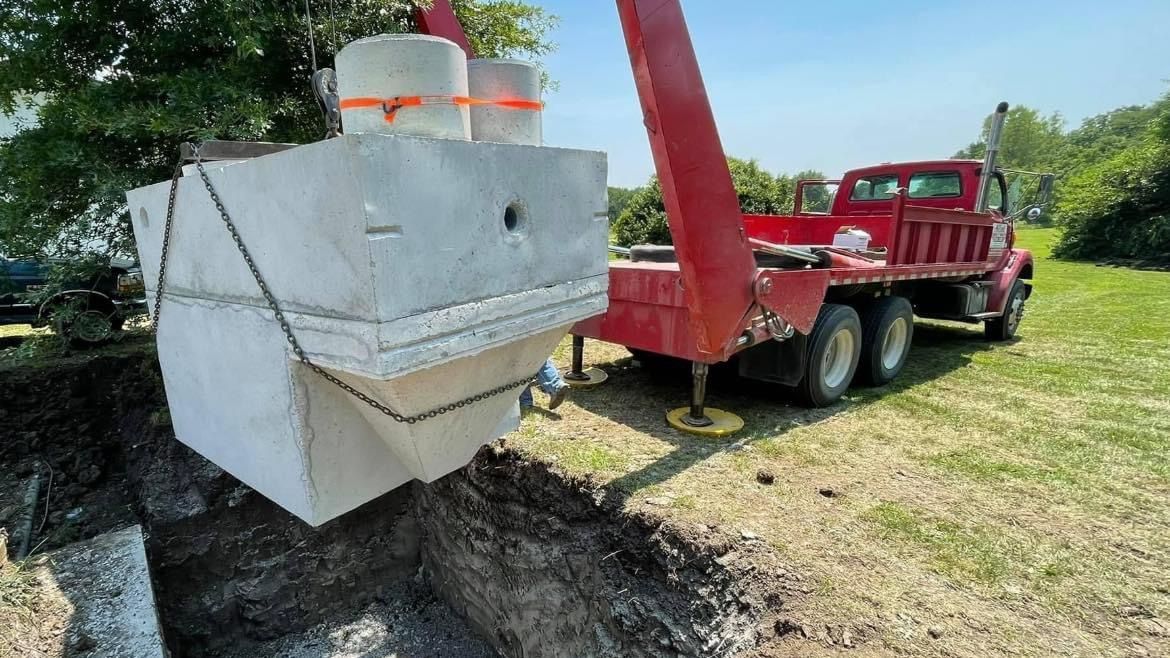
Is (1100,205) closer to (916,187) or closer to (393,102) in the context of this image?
(916,187)

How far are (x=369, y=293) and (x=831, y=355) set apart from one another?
4157mm

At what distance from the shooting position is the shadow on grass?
3.54 meters

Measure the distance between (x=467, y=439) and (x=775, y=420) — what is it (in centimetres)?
276

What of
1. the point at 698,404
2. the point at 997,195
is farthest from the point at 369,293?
the point at 997,195

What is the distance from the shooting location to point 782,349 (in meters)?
4.28

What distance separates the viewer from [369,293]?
144cm

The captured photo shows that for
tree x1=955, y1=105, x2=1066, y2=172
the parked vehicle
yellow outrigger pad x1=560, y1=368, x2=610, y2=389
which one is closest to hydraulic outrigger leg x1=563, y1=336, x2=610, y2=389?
yellow outrigger pad x1=560, y1=368, x2=610, y2=389

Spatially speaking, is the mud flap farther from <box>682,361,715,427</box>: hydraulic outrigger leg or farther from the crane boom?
the crane boom

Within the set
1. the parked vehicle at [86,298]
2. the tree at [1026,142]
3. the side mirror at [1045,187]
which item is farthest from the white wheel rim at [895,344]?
the tree at [1026,142]

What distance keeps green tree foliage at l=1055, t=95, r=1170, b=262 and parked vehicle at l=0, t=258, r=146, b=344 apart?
25950 millimetres

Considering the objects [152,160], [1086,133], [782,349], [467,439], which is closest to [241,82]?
[152,160]

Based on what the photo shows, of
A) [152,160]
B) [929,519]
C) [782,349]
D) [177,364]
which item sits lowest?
[929,519]

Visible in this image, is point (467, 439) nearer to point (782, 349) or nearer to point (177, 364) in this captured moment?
point (177, 364)

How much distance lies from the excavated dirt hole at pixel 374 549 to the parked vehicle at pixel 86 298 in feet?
1.17
